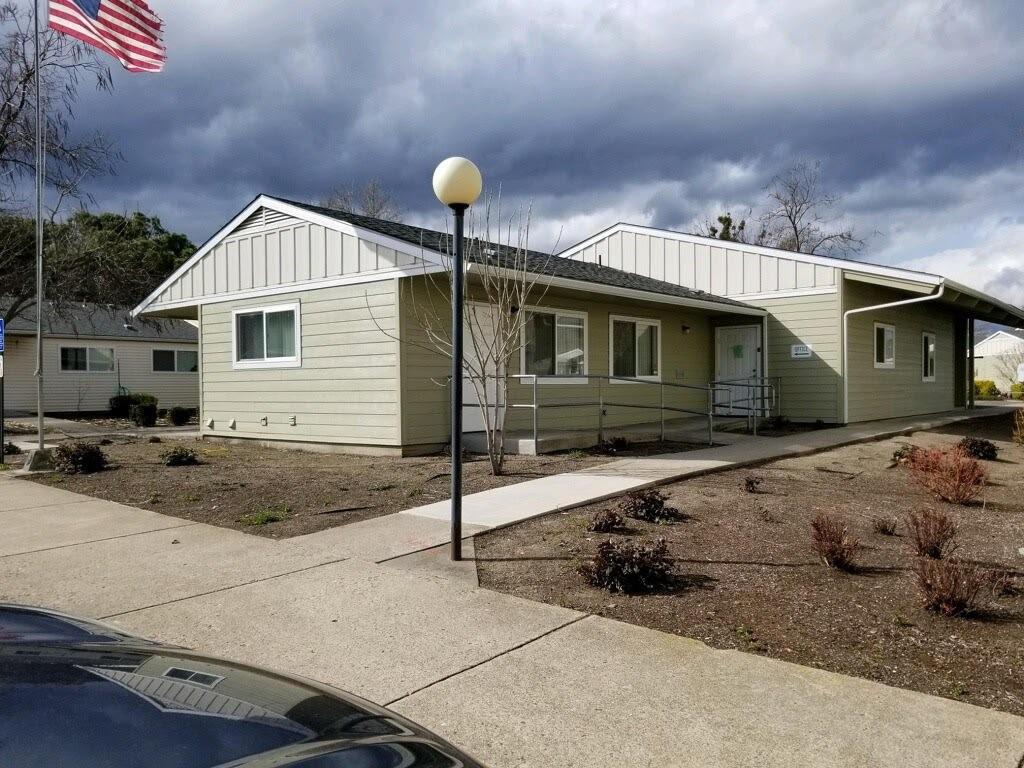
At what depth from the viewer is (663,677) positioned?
11.3ft

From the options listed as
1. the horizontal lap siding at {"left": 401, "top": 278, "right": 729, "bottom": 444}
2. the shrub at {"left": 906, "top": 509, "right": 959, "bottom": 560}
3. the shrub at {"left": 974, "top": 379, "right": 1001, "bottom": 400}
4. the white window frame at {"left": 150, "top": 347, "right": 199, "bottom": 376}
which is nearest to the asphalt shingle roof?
the horizontal lap siding at {"left": 401, "top": 278, "right": 729, "bottom": 444}

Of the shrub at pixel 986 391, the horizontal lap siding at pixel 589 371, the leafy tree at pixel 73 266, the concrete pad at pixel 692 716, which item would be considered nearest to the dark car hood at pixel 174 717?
the concrete pad at pixel 692 716

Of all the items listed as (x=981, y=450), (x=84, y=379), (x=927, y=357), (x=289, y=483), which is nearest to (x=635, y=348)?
(x=981, y=450)

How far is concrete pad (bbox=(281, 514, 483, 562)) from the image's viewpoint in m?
5.67

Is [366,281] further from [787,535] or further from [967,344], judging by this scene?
[967,344]

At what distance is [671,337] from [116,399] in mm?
17999

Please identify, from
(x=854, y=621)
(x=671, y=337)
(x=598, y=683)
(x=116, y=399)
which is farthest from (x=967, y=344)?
(x=116, y=399)

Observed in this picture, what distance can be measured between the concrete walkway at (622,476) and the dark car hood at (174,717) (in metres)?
4.75

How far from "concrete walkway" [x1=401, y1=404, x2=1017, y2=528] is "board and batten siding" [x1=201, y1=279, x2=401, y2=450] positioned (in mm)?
3446

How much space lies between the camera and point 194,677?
1627 millimetres

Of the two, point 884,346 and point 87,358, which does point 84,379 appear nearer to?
point 87,358

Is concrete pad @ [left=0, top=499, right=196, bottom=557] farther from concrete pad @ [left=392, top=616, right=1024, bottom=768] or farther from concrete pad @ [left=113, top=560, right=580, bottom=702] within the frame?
concrete pad @ [left=392, top=616, right=1024, bottom=768]

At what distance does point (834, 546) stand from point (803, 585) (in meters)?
0.46

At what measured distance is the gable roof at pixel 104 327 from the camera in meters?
23.0
